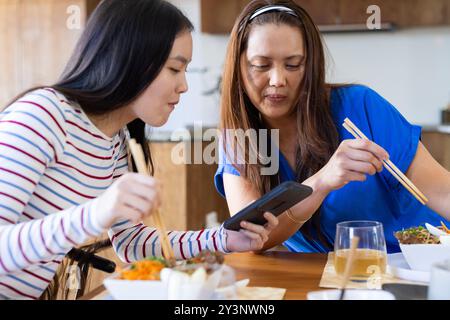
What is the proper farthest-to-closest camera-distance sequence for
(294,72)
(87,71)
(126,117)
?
(294,72) < (126,117) < (87,71)

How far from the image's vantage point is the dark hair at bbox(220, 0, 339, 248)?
1.78 meters

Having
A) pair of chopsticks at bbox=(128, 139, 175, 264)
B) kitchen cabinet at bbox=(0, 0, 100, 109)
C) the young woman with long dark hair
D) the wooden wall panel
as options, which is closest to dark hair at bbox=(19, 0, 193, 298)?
the young woman with long dark hair

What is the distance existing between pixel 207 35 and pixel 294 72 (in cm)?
333

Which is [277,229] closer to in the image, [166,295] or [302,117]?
[302,117]

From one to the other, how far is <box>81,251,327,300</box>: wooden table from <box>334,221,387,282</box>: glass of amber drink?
76 millimetres

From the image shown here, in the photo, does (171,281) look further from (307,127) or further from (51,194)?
(307,127)

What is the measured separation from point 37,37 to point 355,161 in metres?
3.39

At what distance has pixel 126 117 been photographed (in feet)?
4.76

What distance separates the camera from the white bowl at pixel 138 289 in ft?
3.17

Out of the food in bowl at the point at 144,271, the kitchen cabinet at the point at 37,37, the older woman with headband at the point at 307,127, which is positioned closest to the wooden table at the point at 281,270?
the food in bowl at the point at 144,271

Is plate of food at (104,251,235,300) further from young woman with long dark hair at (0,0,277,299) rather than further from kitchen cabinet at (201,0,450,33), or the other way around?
kitchen cabinet at (201,0,450,33)

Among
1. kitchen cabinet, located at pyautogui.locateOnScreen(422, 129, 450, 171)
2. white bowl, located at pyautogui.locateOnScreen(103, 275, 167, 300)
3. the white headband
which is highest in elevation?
the white headband

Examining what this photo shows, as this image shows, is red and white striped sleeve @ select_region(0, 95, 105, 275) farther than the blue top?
No
